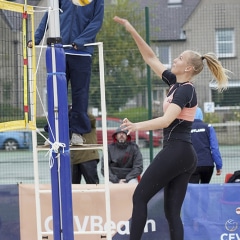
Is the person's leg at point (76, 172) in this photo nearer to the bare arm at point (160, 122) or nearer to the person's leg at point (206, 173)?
the person's leg at point (206, 173)

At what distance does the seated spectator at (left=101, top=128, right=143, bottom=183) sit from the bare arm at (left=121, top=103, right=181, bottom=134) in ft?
11.9

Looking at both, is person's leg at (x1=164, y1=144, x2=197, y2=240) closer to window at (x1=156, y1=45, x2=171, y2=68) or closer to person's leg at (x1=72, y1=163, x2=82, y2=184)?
person's leg at (x1=72, y1=163, x2=82, y2=184)

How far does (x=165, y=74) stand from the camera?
671 centimetres

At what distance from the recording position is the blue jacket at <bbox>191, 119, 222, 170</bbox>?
Answer: 9336 millimetres

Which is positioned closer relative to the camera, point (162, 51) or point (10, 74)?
point (10, 74)

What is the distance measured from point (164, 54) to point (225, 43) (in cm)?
106

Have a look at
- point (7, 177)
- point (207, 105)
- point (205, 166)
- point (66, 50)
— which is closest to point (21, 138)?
point (7, 177)

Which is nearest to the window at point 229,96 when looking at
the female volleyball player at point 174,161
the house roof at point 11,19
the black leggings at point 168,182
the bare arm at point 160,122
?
the house roof at point 11,19

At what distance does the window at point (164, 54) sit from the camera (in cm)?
1179

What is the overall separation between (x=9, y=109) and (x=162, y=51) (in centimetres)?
314

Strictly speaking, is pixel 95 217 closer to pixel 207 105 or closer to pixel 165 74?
pixel 165 74

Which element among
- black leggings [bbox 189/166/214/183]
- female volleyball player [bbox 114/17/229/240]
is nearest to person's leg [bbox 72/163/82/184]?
black leggings [bbox 189/166/214/183]

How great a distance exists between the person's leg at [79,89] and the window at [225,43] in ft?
16.1

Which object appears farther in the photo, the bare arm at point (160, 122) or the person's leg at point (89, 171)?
the person's leg at point (89, 171)
